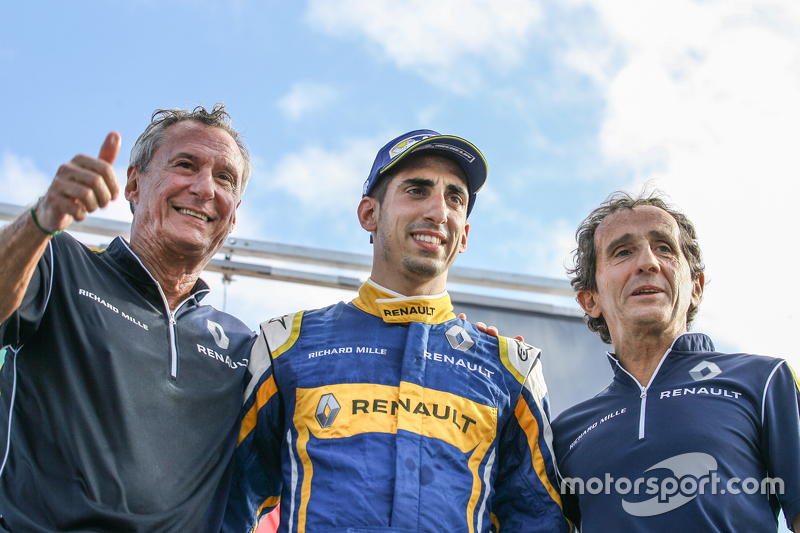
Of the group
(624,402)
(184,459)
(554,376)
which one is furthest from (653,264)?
(554,376)

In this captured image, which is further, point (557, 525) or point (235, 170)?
point (235, 170)

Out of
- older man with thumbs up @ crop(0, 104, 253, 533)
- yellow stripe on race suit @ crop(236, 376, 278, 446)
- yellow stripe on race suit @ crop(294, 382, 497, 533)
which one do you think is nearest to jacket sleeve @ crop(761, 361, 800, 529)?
yellow stripe on race suit @ crop(294, 382, 497, 533)

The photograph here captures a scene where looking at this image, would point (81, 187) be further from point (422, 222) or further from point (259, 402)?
point (422, 222)

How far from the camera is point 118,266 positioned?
3.04 metres

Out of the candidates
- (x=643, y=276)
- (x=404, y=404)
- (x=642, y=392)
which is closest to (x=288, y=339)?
(x=404, y=404)

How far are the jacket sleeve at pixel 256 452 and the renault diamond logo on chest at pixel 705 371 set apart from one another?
174cm

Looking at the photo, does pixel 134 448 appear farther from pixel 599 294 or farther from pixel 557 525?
pixel 599 294

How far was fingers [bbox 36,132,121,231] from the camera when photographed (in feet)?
6.91

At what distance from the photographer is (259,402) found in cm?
308

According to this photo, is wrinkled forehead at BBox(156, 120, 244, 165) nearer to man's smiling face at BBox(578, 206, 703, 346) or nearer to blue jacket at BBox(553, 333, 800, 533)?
man's smiling face at BBox(578, 206, 703, 346)

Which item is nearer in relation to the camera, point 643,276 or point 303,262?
point 643,276

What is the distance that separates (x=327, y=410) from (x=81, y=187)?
50.5 inches

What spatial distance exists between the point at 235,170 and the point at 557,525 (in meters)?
2.18

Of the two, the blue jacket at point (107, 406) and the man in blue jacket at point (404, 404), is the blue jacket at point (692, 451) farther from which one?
the blue jacket at point (107, 406)
